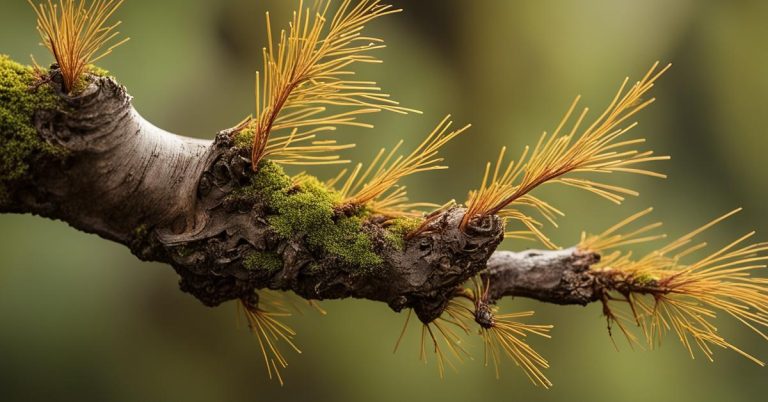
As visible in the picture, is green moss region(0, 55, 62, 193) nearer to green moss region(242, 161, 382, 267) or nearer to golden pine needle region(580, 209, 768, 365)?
green moss region(242, 161, 382, 267)

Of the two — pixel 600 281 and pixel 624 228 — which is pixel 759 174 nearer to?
pixel 624 228

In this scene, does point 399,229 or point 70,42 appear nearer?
A: point 70,42

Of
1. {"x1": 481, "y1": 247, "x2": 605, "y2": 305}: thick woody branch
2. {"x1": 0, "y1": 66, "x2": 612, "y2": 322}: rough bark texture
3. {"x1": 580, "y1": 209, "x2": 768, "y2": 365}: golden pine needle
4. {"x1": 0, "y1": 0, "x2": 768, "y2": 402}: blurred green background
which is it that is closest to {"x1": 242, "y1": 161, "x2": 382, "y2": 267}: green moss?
{"x1": 0, "y1": 66, "x2": 612, "y2": 322}: rough bark texture

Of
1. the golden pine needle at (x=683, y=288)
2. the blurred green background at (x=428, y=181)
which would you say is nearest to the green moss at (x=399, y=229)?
the golden pine needle at (x=683, y=288)

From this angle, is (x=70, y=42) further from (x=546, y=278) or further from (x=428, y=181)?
(x=428, y=181)

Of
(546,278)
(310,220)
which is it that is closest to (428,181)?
(546,278)

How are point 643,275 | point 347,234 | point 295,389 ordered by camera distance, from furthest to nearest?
point 295,389 < point 643,275 < point 347,234

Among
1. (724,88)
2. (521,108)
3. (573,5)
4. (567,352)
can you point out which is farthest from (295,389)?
(724,88)
